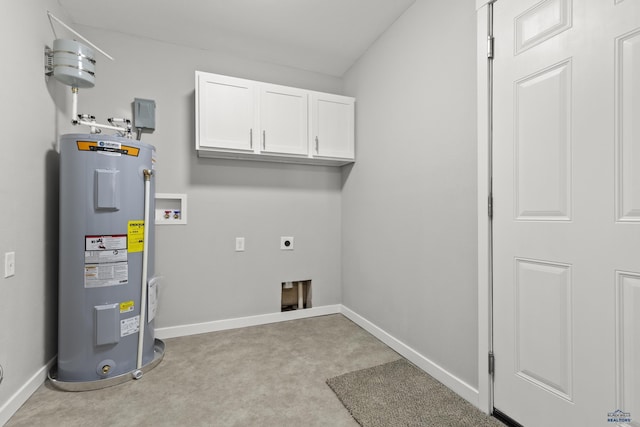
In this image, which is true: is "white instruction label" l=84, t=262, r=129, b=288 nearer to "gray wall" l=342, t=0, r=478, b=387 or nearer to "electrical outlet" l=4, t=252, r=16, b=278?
"electrical outlet" l=4, t=252, r=16, b=278

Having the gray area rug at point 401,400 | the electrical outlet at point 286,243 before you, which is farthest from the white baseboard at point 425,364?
the electrical outlet at point 286,243

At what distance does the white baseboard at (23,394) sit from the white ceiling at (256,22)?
8.37 feet

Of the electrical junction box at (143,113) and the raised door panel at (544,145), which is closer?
the raised door panel at (544,145)

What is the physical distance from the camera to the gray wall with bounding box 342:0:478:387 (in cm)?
174

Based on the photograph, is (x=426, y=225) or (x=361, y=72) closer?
(x=426, y=225)

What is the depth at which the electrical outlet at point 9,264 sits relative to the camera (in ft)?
5.01

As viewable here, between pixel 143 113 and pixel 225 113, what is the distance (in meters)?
0.69

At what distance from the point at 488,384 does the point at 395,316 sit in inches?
33.3

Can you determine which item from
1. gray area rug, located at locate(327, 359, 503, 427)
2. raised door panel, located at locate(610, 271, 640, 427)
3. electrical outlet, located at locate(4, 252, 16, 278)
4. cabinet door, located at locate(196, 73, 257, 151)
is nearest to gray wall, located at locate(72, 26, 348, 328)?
cabinet door, located at locate(196, 73, 257, 151)

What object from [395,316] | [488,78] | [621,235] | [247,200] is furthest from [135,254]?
[621,235]

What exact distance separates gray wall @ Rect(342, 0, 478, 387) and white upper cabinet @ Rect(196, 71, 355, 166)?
24 cm

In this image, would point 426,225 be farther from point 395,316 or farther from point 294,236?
point 294,236

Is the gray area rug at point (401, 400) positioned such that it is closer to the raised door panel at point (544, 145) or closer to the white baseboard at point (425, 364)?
the white baseboard at point (425, 364)

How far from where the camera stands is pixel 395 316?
2.37 m
